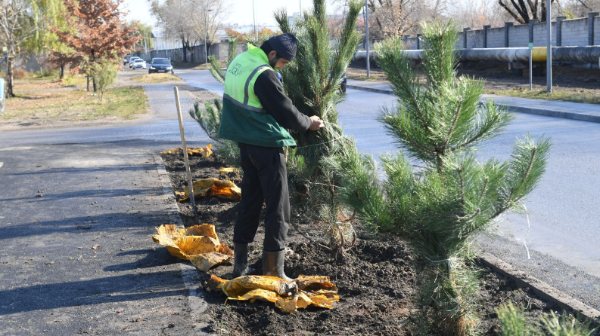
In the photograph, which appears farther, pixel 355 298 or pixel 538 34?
pixel 538 34

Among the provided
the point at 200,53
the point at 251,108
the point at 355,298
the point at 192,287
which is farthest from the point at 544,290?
the point at 200,53

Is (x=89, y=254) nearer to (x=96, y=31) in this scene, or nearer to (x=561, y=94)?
(x=561, y=94)

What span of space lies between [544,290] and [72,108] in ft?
76.2

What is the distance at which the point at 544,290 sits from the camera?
425 centimetres

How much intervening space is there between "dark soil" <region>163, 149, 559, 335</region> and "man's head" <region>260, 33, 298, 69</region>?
143 centimetres

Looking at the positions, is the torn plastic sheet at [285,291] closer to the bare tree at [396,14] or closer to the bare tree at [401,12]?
the bare tree at [396,14]

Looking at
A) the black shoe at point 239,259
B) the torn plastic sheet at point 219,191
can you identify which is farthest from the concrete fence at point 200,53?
→ the black shoe at point 239,259

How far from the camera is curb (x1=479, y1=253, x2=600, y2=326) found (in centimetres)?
386

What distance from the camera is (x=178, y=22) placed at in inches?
3622

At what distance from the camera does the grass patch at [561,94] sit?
17989 millimetres

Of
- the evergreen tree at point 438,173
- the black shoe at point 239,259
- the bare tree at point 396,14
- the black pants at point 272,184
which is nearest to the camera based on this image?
the evergreen tree at point 438,173

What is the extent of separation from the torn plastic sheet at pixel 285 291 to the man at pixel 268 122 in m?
0.27

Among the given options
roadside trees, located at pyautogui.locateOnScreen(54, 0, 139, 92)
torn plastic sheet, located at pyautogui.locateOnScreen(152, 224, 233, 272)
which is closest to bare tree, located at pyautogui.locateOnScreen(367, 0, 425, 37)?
roadside trees, located at pyautogui.locateOnScreen(54, 0, 139, 92)

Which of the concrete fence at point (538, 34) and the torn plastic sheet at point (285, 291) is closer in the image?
the torn plastic sheet at point (285, 291)
